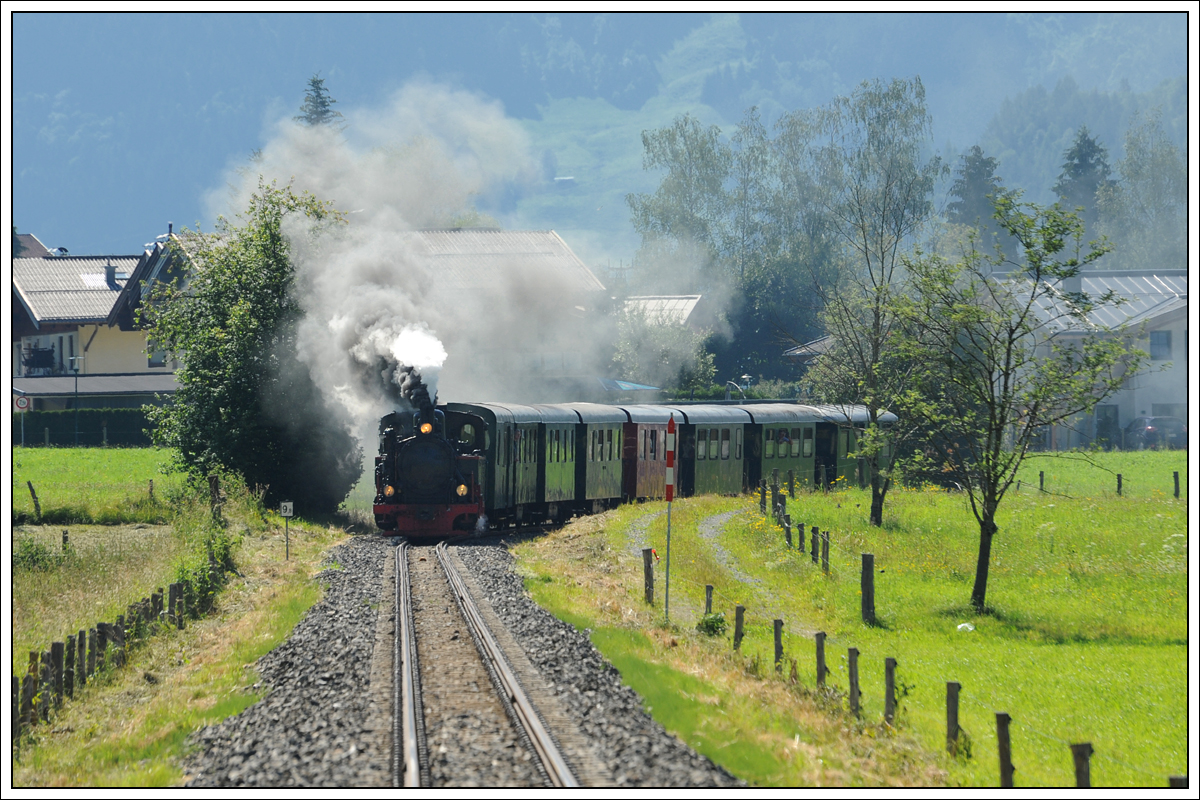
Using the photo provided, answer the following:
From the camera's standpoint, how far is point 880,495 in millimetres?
25750

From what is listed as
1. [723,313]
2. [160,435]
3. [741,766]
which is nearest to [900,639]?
[741,766]

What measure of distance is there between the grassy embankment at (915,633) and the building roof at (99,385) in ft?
96.3

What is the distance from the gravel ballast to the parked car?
4377 cm

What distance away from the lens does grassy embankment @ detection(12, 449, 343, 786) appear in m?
10.2

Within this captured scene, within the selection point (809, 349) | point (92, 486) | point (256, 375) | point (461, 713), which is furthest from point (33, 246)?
point (461, 713)

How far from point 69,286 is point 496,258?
72.7ft

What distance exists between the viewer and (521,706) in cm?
1009

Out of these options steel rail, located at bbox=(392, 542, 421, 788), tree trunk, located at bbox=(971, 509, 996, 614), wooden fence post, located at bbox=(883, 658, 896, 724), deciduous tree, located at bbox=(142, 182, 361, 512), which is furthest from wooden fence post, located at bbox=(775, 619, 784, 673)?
deciduous tree, located at bbox=(142, 182, 361, 512)

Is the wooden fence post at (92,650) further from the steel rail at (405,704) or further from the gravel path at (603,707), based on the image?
the gravel path at (603,707)

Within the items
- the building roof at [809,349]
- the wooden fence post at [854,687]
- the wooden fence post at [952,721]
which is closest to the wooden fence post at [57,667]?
the wooden fence post at [854,687]

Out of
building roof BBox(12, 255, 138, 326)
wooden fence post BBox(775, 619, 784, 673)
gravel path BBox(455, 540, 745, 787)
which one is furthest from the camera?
building roof BBox(12, 255, 138, 326)

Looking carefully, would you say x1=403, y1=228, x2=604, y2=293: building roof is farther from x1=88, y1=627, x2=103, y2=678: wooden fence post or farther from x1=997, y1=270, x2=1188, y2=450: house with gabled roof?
x1=88, y1=627, x2=103, y2=678: wooden fence post

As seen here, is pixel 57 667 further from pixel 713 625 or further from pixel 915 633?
pixel 915 633

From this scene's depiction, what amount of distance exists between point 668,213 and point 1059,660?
200 feet
